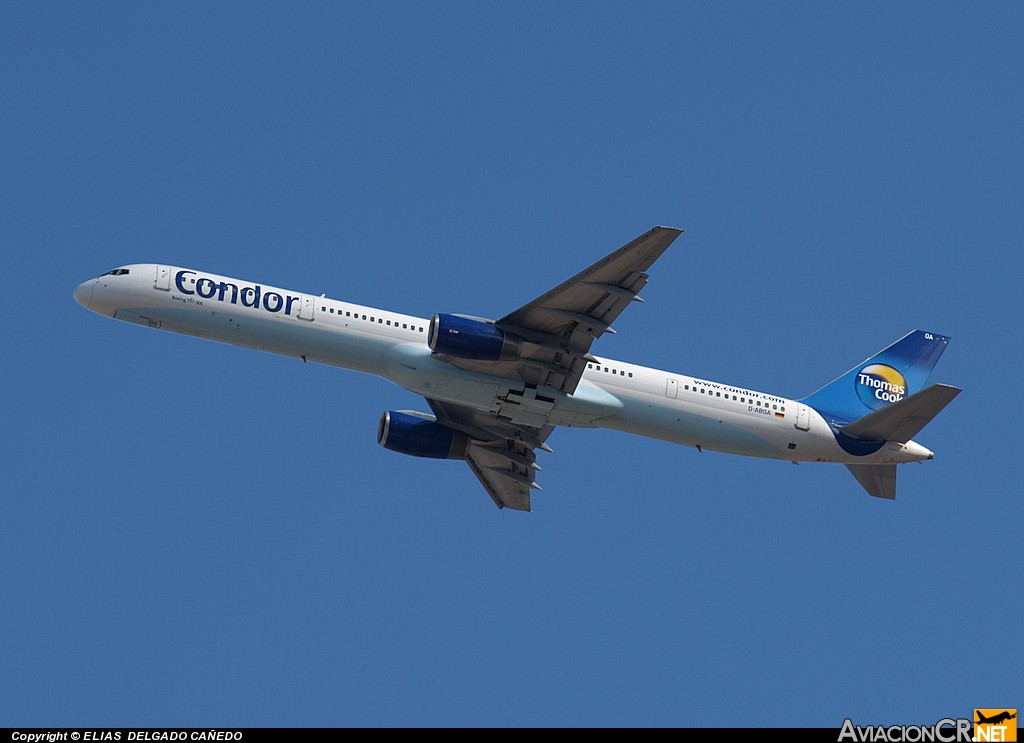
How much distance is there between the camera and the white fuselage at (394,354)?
5128cm

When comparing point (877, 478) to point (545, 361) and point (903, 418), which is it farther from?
point (545, 361)

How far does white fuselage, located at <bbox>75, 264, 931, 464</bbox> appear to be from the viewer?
51281 millimetres

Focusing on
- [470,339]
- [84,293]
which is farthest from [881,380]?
[84,293]

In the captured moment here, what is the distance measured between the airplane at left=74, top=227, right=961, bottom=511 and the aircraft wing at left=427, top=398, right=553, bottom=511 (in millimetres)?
Answer: 3924

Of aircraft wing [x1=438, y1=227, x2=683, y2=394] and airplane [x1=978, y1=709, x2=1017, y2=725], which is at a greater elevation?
aircraft wing [x1=438, y1=227, x2=683, y2=394]

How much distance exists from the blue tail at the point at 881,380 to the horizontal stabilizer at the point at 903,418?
1.53 meters

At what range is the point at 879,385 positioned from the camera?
5897 cm

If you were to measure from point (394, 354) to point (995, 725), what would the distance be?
25.3 metres

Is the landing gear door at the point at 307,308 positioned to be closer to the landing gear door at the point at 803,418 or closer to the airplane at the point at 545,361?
the airplane at the point at 545,361

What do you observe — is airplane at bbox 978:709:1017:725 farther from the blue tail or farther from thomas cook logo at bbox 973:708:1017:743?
the blue tail

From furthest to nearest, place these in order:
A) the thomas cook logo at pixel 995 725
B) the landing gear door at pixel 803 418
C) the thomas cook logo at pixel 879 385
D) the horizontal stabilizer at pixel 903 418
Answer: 1. the thomas cook logo at pixel 879 385
2. the landing gear door at pixel 803 418
3. the horizontal stabilizer at pixel 903 418
4. the thomas cook logo at pixel 995 725

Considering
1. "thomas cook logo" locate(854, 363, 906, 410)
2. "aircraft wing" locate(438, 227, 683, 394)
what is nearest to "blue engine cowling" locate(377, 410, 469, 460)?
"aircraft wing" locate(438, 227, 683, 394)

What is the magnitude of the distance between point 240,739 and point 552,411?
799 inches

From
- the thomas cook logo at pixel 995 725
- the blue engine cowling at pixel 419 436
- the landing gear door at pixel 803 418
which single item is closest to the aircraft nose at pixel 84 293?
the blue engine cowling at pixel 419 436
